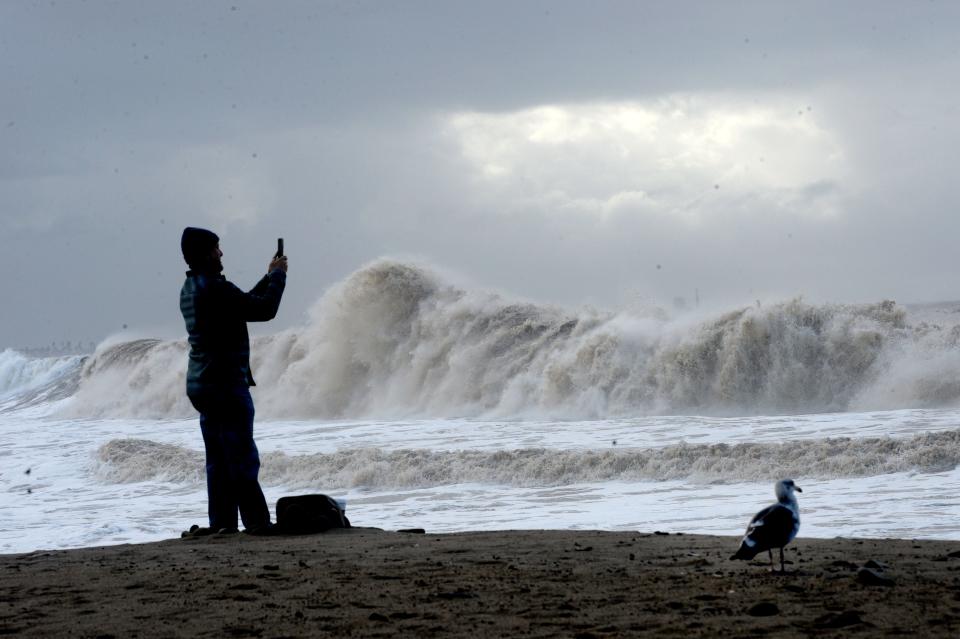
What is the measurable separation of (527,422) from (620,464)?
842 centimetres

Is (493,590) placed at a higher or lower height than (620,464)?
lower

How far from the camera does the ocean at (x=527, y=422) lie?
1198 centimetres

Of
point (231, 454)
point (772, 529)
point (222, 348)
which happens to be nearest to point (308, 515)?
point (231, 454)

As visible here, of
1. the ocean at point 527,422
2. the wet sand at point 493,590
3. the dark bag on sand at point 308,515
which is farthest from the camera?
the ocean at point 527,422

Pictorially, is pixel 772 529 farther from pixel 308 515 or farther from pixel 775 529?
pixel 308 515

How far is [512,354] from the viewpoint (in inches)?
1105

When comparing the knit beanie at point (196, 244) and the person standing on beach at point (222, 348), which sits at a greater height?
the knit beanie at point (196, 244)

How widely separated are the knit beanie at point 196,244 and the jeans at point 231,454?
33.0 inches

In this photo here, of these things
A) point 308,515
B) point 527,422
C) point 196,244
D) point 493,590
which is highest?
point 196,244

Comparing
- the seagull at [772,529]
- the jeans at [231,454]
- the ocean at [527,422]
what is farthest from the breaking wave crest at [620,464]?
the seagull at [772,529]

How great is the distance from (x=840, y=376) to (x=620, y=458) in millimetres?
9808

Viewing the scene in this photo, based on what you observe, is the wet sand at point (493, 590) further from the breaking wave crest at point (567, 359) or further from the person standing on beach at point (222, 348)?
the breaking wave crest at point (567, 359)

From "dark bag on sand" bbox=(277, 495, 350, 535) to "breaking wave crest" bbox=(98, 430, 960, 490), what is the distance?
20.7 ft

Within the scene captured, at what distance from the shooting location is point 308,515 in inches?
318
